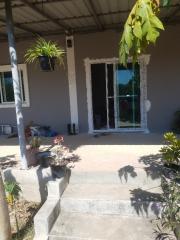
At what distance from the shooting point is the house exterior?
6.89m

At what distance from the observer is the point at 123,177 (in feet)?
13.6

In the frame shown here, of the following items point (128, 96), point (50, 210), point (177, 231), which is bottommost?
point (177, 231)

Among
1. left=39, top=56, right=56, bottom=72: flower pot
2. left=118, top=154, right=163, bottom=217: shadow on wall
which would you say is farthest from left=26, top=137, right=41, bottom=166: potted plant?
left=118, top=154, right=163, bottom=217: shadow on wall

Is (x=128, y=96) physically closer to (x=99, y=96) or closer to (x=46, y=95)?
(x=99, y=96)

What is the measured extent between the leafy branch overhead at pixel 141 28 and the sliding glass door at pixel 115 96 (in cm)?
559

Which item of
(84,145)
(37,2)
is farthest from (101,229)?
(37,2)

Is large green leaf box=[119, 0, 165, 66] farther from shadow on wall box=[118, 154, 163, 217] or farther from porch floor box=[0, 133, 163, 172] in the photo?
porch floor box=[0, 133, 163, 172]

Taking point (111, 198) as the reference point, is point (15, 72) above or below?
above

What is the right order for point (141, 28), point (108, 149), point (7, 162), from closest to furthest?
point (141, 28), point (7, 162), point (108, 149)

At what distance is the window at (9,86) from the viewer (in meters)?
7.63

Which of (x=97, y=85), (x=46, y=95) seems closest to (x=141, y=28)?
(x=97, y=85)

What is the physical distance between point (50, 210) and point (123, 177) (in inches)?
49.3

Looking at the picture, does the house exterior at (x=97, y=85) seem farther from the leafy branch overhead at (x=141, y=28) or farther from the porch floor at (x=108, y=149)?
the leafy branch overhead at (x=141, y=28)

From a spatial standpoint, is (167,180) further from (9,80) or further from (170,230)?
(9,80)
